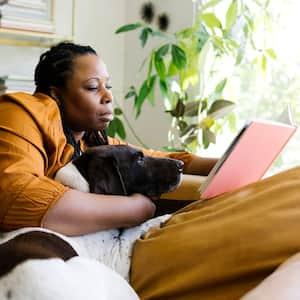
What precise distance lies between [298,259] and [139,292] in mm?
349

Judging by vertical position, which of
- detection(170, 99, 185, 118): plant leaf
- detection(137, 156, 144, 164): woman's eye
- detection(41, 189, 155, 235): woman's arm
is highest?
detection(137, 156, 144, 164): woman's eye

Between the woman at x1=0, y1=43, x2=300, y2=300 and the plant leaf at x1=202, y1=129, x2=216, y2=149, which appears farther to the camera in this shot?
the plant leaf at x1=202, y1=129, x2=216, y2=149

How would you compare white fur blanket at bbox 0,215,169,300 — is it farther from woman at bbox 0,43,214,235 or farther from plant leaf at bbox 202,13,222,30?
plant leaf at bbox 202,13,222,30

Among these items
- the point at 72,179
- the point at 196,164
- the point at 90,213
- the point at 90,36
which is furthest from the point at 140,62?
the point at 90,213

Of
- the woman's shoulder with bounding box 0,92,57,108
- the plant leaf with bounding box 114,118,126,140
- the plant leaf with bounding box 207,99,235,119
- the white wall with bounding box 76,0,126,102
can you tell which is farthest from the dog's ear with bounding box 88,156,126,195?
the white wall with bounding box 76,0,126,102

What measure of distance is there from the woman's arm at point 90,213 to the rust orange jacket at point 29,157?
0.8 inches

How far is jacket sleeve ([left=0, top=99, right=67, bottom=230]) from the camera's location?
3.81 feet

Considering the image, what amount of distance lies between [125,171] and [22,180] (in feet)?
0.88

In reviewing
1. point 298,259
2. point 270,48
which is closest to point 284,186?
point 298,259

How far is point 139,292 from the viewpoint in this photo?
3.47 ft

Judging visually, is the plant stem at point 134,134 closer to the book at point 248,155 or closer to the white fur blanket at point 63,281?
the book at point 248,155

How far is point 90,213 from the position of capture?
1.19 m

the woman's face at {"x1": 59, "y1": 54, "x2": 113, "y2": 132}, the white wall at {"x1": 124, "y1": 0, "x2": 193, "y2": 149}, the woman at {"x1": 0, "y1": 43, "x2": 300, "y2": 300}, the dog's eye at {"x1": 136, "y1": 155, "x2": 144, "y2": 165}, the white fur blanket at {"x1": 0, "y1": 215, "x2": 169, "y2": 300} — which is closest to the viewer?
the white fur blanket at {"x1": 0, "y1": 215, "x2": 169, "y2": 300}

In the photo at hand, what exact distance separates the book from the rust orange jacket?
36cm
